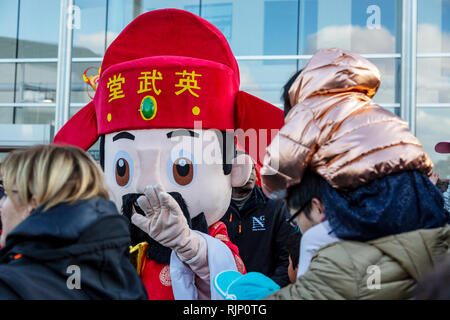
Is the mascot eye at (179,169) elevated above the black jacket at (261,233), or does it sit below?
above

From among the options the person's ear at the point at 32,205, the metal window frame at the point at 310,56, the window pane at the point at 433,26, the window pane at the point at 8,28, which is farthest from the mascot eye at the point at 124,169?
the window pane at the point at 8,28

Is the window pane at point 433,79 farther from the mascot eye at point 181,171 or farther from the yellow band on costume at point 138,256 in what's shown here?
the yellow band on costume at point 138,256

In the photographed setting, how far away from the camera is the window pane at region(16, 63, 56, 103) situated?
8992 millimetres

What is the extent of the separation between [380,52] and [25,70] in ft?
21.7

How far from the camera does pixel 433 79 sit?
309 inches

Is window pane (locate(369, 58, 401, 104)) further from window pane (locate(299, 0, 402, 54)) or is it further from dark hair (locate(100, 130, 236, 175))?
dark hair (locate(100, 130, 236, 175))

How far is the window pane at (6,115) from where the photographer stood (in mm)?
9029

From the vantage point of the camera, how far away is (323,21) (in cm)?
802

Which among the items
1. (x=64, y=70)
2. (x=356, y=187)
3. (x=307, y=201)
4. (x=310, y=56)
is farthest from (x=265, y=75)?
(x=356, y=187)

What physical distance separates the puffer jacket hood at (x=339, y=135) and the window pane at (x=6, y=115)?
8.55 meters

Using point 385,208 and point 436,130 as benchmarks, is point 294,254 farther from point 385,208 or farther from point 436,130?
point 436,130

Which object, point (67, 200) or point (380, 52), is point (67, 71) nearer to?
point (380, 52)

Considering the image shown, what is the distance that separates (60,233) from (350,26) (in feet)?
24.5

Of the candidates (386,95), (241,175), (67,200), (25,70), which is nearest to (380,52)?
(386,95)
